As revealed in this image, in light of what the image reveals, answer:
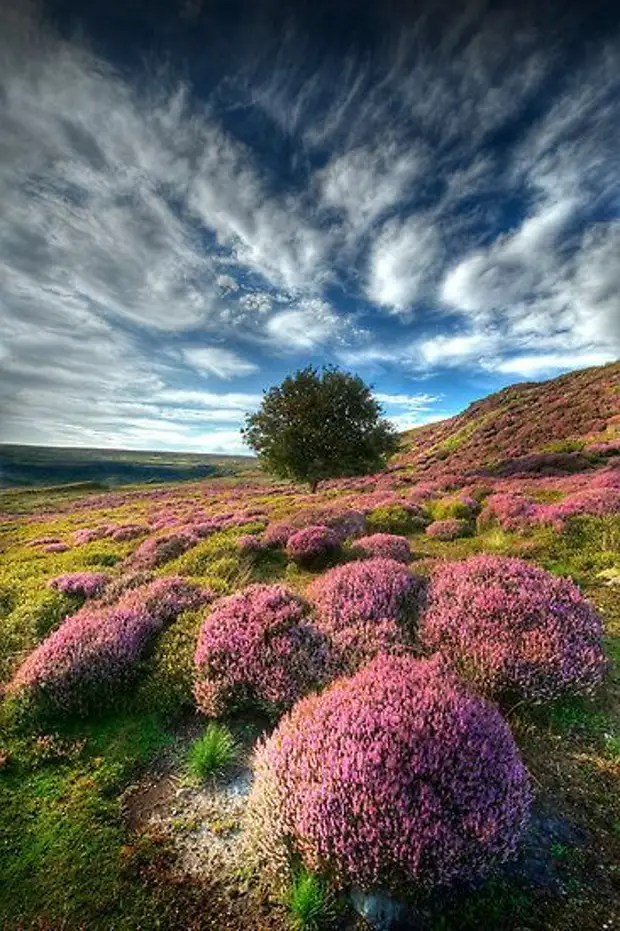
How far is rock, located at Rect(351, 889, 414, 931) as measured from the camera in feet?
10.7

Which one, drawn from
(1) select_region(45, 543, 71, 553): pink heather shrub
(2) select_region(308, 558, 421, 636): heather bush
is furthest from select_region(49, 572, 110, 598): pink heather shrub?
(1) select_region(45, 543, 71, 553): pink heather shrub

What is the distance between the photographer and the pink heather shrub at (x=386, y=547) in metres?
Answer: 11.4

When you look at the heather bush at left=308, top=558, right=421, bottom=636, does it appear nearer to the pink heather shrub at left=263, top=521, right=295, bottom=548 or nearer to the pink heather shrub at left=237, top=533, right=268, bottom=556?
the pink heather shrub at left=237, top=533, right=268, bottom=556

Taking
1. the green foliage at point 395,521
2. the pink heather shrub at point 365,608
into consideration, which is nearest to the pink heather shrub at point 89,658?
the pink heather shrub at point 365,608

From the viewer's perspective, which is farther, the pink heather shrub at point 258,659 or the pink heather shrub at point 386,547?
the pink heather shrub at point 386,547

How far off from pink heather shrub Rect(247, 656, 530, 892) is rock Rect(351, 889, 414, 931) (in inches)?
4.1

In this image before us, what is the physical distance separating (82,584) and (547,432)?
115ft

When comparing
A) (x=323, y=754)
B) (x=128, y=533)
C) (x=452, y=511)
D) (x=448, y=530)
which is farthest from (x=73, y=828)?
(x=128, y=533)

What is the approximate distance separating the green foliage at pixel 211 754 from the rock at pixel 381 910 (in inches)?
81.6

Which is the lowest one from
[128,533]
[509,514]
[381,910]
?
[128,533]

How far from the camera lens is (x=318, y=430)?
3250 cm

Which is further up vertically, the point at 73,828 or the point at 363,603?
the point at 363,603

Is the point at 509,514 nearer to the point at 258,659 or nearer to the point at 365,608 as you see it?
the point at 365,608

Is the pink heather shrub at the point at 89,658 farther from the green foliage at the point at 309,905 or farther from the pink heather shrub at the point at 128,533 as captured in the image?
the pink heather shrub at the point at 128,533
